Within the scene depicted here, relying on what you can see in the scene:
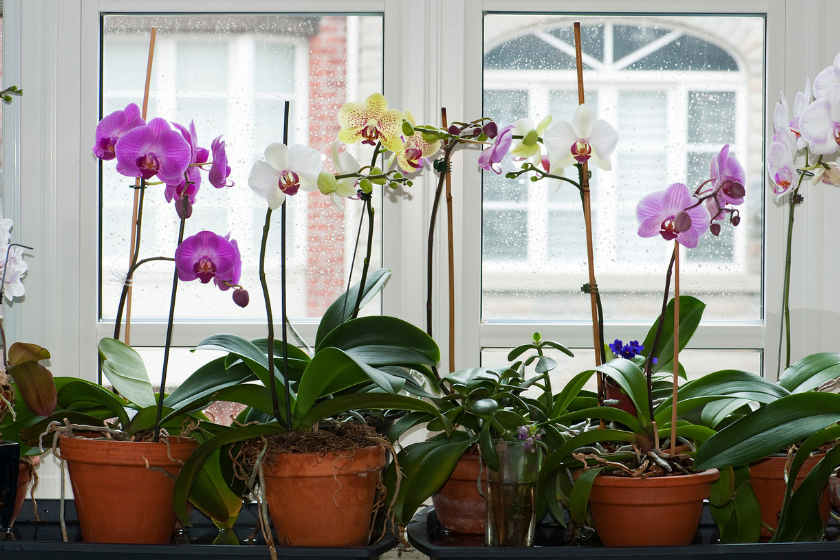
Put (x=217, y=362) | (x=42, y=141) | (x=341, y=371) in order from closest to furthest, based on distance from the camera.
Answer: (x=341, y=371) < (x=217, y=362) < (x=42, y=141)

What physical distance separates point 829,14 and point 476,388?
117cm

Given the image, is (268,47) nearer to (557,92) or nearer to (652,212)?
(557,92)

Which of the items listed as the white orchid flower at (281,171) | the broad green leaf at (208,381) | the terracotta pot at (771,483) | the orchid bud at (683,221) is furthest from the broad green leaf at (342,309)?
the terracotta pot at (771,483)

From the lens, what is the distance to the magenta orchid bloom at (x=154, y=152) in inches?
35.0

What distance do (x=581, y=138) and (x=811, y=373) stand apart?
0.52 meters

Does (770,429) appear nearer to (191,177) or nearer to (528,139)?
(528,139)

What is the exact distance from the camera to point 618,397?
103 centimetres

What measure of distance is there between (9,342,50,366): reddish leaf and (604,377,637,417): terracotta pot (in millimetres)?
839

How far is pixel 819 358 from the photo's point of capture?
1.09 metres

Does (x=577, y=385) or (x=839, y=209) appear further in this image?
(x=839, y=209)

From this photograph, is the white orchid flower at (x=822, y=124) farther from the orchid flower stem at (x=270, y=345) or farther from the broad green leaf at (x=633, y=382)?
the orchid flower stem at (x=270, y=345)

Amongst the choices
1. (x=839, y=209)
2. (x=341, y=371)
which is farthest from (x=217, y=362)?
(x=839, y=209)

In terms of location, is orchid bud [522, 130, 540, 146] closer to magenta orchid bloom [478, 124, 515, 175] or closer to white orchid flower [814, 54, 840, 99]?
magenta orchid bloom [478, 124, 515, 175]

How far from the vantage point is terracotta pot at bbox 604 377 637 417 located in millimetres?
1002
